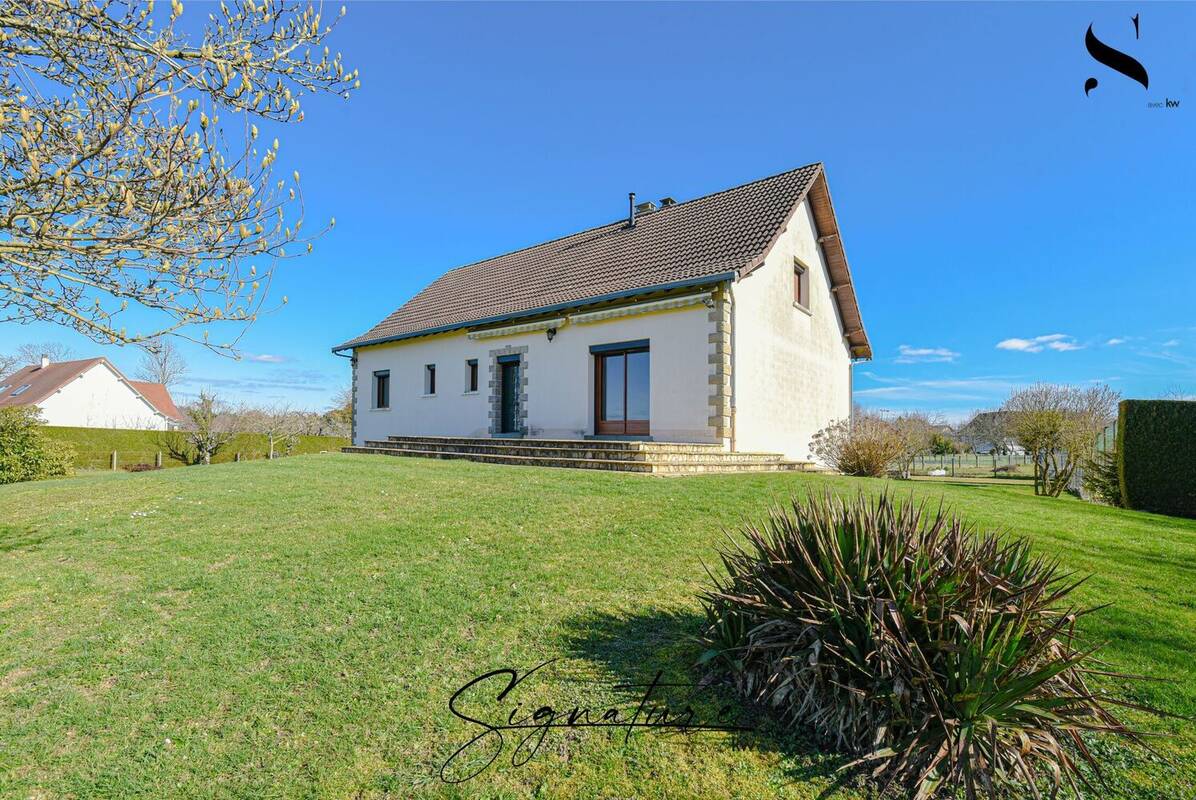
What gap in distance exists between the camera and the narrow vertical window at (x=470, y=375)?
1856 centimetres

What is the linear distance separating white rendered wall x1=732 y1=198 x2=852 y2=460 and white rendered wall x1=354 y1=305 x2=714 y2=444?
109 cm

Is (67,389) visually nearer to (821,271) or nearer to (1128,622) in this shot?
(821,271)

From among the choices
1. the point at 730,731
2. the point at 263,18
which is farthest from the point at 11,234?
the point at 730,731

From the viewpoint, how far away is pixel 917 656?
3.10 meters

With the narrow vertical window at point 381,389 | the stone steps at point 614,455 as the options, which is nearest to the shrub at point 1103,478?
the stone steps at point 614,455

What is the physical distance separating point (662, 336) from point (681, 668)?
10649 millimetres

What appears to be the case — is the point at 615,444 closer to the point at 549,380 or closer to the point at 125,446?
the point at 549,380

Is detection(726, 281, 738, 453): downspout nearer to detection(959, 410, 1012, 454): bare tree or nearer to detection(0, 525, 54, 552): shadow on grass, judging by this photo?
detection(0, 525, 54, 552): shadow on grass

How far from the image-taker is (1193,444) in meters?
13.2

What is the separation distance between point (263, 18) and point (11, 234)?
2.81m

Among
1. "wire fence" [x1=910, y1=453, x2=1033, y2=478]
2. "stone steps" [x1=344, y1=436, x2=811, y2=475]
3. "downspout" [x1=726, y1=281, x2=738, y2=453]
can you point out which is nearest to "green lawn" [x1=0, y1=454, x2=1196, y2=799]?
"stone steps" [x1=344, y1=436, x2=811, y2=475]

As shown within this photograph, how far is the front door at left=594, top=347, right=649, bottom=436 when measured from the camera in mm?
14664

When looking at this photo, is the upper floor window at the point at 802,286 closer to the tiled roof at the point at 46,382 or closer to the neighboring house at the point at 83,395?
the neighboring house at the point at 83,395

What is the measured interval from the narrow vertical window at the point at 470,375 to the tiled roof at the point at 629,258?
1.32m
